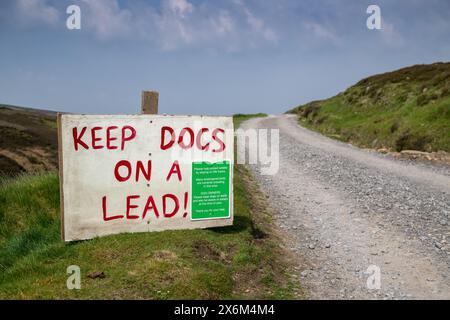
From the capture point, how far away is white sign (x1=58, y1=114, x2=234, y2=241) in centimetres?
798

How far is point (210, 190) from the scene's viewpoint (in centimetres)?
870

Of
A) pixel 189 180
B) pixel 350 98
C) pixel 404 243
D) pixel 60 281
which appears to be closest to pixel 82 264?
pixel 60 281

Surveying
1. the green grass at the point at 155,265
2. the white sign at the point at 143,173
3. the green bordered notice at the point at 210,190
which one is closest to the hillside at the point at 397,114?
the green bordered notice at the point at 210,190

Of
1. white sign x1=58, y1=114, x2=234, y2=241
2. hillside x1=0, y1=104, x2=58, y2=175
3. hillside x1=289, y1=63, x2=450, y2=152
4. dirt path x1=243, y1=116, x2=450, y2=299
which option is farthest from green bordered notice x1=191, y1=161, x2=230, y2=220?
hillside x1=289, y1=63, x2=450, y2=152

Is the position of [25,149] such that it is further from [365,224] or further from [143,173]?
[365,224]

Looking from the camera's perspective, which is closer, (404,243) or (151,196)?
(151,196)

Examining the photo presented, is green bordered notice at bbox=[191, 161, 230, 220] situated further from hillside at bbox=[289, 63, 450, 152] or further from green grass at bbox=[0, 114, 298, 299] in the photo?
hillside at bbox=[289, 63, 450, 152]

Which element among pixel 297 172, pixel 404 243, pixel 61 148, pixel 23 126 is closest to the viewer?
pixel 61 148

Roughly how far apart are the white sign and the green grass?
33cm

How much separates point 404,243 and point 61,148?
23.8 ft
